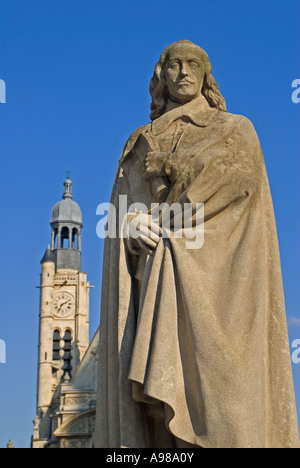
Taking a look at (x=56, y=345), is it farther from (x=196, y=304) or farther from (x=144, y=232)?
(x=196, y=304)

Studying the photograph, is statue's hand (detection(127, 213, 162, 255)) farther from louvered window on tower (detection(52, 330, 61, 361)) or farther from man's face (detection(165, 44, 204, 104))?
louvered window on tower (detection(52, 330, 61, 361))

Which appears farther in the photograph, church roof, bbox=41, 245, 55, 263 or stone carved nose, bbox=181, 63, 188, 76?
church roof, bbox=41, 245, 55, 263

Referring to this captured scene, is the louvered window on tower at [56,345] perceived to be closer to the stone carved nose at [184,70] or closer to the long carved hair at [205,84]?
the long carved hair at [205,84]

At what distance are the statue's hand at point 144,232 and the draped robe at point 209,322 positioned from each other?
7 cm

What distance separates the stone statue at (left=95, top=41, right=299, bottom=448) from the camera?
432cm

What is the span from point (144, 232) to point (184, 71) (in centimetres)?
107

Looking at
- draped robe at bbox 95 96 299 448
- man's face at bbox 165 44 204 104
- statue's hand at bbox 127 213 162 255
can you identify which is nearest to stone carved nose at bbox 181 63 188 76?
man's face at bbox 165 44 204 104

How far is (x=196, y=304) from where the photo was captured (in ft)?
14.6

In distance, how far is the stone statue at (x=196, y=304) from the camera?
4320mm

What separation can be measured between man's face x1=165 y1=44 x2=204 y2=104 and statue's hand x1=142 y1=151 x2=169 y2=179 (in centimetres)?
46

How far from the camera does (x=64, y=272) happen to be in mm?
107125

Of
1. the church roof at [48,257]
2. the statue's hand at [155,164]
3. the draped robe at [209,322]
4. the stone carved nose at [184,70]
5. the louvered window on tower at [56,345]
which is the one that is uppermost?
Answer: the church roof at [48,257]

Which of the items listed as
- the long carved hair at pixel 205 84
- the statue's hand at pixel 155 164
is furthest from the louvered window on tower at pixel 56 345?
the statue's hand at pixel 155 164

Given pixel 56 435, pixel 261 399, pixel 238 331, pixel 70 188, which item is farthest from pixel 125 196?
pixel 70 188
